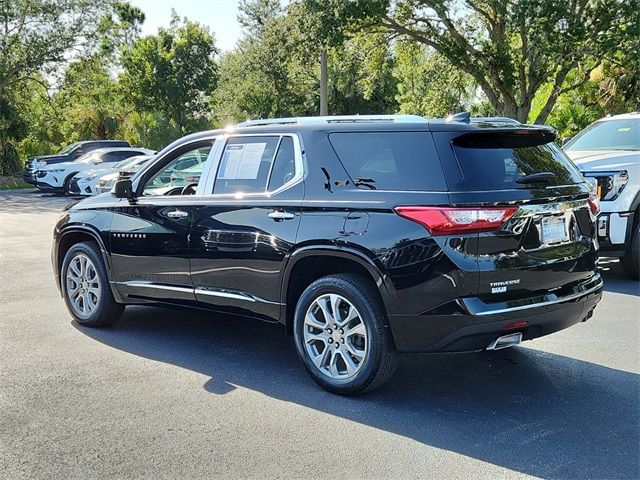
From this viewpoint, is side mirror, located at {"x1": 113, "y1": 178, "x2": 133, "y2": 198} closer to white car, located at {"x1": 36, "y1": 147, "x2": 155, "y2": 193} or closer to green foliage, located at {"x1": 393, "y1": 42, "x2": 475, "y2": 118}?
white car, located at {"x1": 36, "y1": 147, "x2": 155, "y2": 193}

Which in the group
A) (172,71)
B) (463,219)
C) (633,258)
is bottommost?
(633,258)

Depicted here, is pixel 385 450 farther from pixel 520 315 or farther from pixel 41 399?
pixel 41 399

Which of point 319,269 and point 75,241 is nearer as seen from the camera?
point 319,269

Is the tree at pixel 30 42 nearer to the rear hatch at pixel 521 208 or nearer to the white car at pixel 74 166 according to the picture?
the white car at pixel 74 166

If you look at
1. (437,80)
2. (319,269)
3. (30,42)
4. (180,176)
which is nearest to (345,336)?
(319,269)

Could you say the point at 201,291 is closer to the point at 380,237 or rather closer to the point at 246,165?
the point at 246,165

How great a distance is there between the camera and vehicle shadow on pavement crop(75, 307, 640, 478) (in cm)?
375

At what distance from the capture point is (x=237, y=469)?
141 inches

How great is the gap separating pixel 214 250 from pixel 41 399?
5.26 feet

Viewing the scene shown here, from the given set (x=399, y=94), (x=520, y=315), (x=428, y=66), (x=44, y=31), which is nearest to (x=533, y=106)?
(x=428, y=66)

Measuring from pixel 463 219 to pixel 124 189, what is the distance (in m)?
3.17

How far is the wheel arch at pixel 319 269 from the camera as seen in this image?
14.2ft

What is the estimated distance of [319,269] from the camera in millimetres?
4809

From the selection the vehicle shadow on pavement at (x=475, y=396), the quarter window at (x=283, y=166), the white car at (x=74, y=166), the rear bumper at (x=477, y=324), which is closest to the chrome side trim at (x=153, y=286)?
the vehicle shadow on pavement at (x=475, y=396)
